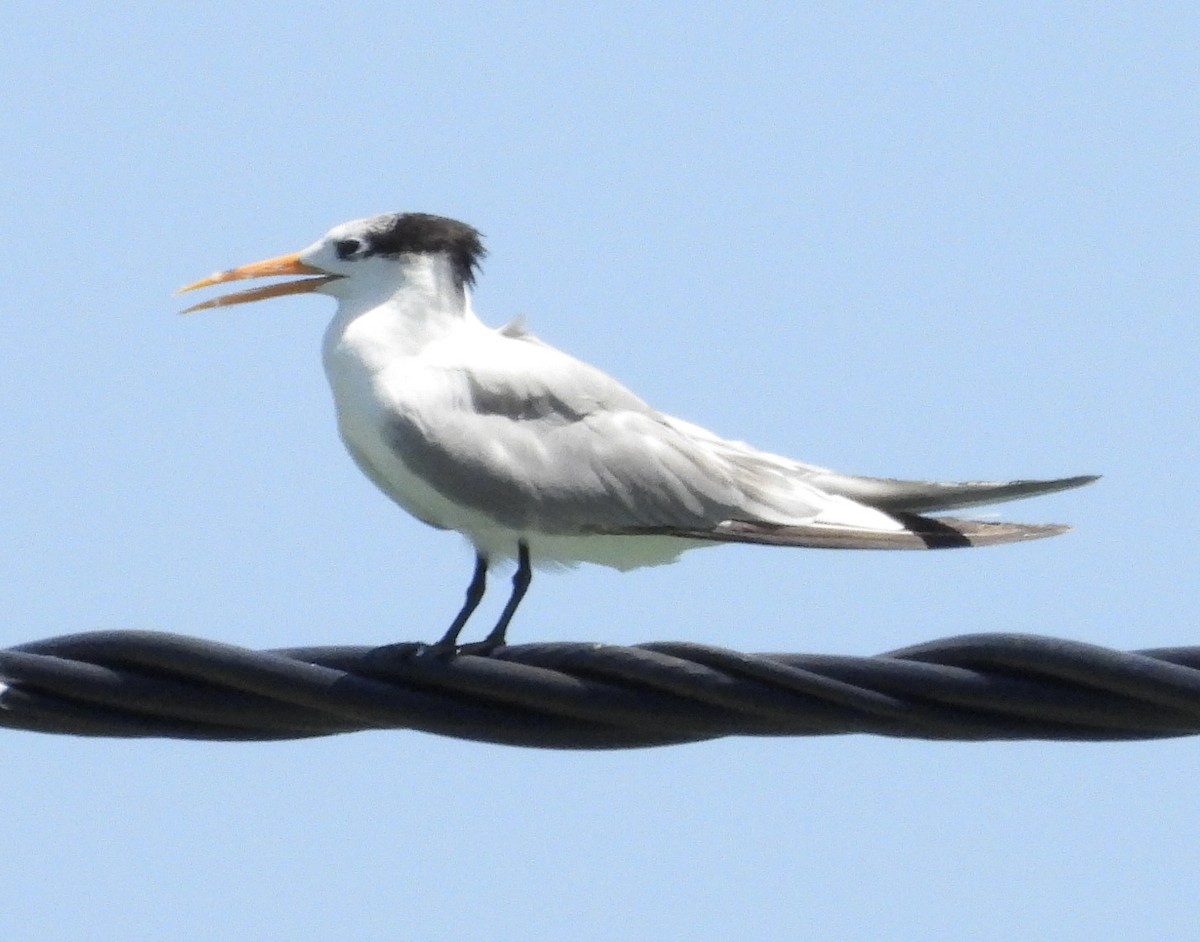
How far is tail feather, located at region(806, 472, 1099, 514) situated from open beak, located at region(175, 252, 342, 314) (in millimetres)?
1949

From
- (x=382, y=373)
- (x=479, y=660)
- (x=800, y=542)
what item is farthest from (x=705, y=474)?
(x=479, y=660)

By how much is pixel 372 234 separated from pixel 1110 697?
3861 mm

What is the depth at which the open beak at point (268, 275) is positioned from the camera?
7.25m

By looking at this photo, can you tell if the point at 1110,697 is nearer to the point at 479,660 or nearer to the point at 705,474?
the point at 479,660

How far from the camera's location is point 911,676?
4.11 metres

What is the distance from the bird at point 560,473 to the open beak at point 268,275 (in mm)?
349

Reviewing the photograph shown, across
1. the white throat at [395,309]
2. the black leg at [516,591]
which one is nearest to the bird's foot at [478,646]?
the black leg at [516,591]

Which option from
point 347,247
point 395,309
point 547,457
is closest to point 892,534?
point 547,457

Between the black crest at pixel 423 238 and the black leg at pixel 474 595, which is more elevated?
the black crest at pixel 423 238

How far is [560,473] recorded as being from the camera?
654 centimetres

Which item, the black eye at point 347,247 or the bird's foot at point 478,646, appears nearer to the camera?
the bird's foot at point 478,646

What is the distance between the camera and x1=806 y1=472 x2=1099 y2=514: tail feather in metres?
6.12

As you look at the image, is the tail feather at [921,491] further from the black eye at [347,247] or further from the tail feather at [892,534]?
the black eye at [347,247]

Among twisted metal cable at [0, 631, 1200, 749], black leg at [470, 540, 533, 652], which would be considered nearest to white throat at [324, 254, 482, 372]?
black leg at [470, 540, 533, 652]
